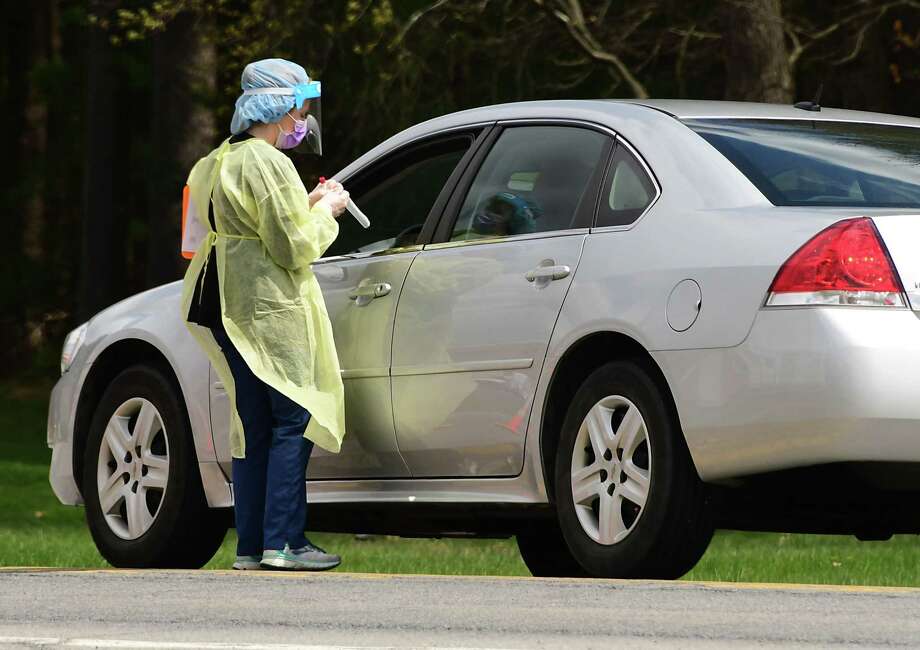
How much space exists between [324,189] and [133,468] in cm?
152

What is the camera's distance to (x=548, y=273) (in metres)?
6.89

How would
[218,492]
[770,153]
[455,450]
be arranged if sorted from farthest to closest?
[218,492] < [455,450] < [770,153]

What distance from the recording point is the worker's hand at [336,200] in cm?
761

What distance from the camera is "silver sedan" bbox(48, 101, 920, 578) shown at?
6.03 m

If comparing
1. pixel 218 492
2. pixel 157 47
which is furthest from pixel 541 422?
pixel 157 47

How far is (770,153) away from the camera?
682 cm

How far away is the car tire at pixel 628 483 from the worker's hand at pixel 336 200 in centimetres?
134

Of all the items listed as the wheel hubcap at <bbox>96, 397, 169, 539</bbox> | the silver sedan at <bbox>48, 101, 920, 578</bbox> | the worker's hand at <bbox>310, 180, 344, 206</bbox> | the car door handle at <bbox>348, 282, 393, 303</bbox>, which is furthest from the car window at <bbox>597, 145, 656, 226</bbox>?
the wheel hubcap at <bbox>96, 397, 169, 539</bbox>

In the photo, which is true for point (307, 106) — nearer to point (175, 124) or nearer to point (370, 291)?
point (370, 291)

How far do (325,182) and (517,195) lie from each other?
0.76m

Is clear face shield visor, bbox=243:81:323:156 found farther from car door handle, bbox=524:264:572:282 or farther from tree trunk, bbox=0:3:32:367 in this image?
tree trunk, bbox=0:3:32:367

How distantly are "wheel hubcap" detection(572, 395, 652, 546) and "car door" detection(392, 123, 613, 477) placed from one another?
33 centimetres

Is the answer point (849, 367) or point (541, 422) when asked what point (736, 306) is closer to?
point (849, 367)

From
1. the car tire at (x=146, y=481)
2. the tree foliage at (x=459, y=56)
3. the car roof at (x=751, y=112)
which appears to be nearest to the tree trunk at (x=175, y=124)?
the tree foliage at (x=459, y=56)
